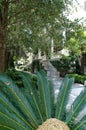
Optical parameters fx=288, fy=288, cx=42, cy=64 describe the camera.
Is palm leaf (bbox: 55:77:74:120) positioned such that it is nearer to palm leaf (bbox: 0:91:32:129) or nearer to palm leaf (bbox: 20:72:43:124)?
palm leaf (bbox: 20:72:43:124)

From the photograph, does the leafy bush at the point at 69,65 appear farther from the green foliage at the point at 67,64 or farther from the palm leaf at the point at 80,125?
the palm leaf at the point at 80,125

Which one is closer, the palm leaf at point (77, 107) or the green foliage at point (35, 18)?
the palm leaf at point (77, 107)

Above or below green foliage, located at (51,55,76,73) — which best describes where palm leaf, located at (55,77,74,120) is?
above

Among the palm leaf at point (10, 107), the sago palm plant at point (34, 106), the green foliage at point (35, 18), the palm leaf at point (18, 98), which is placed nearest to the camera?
the sago palm plant at point (34, 106)

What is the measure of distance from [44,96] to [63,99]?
0.82ft

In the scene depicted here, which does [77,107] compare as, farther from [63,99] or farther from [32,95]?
[32,95]

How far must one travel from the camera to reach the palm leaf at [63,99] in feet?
11.7

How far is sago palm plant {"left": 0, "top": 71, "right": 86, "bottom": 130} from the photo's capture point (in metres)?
3.17

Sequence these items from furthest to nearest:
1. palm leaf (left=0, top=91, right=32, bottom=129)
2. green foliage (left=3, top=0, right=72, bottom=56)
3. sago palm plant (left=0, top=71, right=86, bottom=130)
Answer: green foliage (left=3, top=0, right=72, bottom=56) < palm leaf (left=0, top=91, right=32, bottom=129) < sago palm plant (left=0, top=71, right=86, bottom=130)

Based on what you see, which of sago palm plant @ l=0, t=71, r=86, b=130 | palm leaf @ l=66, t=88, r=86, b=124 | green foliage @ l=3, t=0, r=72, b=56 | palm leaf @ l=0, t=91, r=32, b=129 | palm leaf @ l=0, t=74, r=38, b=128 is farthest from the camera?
green foliage @ l=3, t=0, r=72, b=56

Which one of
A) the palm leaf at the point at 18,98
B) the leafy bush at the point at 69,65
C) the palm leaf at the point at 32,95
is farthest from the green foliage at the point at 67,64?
the palm leaf at the point at 18,98

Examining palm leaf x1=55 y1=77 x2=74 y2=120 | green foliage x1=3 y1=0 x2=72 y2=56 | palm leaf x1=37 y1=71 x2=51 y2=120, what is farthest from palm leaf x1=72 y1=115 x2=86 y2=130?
green foliage x1=3 y1=0 x2=72 y2=56

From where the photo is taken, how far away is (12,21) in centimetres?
1212

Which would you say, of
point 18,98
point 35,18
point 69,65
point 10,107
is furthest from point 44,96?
point 69,65
